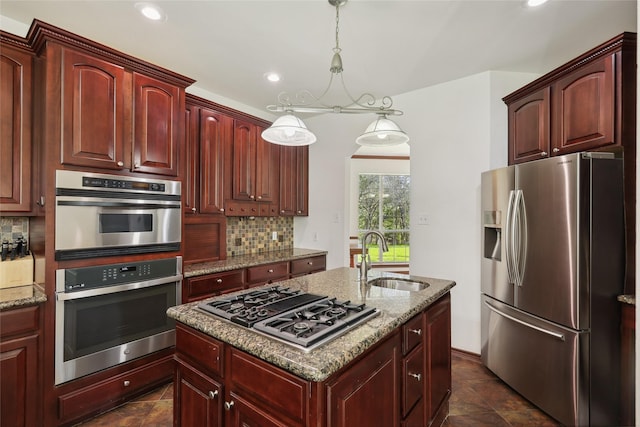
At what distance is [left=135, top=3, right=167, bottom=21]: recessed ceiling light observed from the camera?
1930 millimetres

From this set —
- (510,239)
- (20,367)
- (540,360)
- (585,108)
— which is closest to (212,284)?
(20,367)

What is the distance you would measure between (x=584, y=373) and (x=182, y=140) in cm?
325

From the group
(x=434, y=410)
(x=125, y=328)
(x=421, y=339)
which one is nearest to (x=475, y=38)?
(x=421, y=339)

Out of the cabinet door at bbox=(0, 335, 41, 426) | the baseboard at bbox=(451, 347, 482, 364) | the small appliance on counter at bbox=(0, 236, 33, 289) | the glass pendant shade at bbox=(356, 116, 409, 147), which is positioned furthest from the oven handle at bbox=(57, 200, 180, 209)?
the baseboard at bbox=(451, 347, 482, 364)

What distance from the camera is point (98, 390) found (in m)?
2.00

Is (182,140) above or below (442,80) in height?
below

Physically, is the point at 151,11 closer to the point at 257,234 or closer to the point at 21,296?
the point at 21,296

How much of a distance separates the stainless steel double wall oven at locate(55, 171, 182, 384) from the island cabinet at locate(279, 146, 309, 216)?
161 centimetres

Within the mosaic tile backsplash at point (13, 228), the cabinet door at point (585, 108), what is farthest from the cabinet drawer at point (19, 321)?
the cabinet door at point (585, 108)

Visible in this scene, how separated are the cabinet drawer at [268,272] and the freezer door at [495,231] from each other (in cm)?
199

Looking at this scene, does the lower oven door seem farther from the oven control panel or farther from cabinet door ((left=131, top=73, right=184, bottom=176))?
cabinet door ((left=131, top=73, right=184, bottom=176))

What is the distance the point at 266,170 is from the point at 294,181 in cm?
50

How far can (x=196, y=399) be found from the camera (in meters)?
1.34

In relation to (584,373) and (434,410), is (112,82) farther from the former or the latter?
(584,373)
